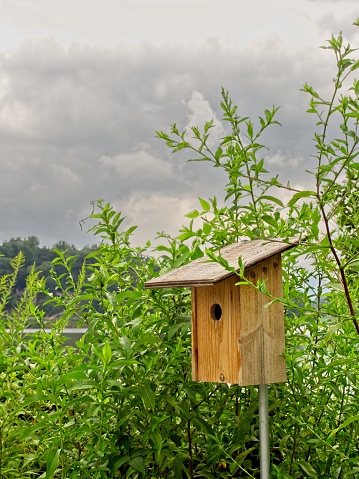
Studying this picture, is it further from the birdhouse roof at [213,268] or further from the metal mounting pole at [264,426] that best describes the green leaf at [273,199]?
the metal mounting pole at [264,426]

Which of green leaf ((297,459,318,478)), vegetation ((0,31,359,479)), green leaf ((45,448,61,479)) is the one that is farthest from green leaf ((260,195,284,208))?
green leaf ((45,448,61,479))

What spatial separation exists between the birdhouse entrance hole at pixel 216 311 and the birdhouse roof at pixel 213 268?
15 cm

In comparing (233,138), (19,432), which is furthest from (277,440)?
(233,138)

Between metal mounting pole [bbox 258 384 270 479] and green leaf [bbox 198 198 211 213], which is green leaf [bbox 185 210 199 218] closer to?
green leaf [bbox 198 198 211 213]

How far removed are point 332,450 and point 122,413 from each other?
0.84 meters

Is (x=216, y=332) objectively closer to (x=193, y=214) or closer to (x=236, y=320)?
(x=236, y=320)

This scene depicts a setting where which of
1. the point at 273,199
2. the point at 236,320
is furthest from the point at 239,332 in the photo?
the point at 273,199

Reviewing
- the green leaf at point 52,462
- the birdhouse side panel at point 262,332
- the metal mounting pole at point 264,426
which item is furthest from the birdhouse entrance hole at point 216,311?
the green leaf at point 52,462

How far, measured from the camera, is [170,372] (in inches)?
114

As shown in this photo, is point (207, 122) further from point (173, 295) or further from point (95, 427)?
point (95, 427)

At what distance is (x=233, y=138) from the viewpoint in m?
2.98

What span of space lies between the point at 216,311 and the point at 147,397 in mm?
425

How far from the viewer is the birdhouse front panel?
2.62m

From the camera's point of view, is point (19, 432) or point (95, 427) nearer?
point (95, 427)
